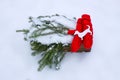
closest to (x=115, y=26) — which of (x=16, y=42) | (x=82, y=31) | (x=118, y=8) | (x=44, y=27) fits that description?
(x=118, y=8)

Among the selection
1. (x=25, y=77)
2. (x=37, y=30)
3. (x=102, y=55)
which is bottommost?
(x=25, y=77)

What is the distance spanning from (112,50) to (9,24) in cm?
150

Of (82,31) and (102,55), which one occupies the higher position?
(82,31)

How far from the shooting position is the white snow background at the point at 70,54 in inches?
130

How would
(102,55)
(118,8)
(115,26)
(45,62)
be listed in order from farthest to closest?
1. (118,8)
2. (115,26)
3. (102,55)
4. (45,62)

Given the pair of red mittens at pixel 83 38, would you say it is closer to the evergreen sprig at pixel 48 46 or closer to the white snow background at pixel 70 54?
the evergreen sprig at pixel 48 46

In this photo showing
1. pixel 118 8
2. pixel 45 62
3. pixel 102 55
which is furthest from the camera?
pixel 118 8

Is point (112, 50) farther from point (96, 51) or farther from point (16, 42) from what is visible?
point (16, 42)

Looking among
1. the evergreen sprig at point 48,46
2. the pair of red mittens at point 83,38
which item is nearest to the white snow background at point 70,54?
the evergreen sprig at point 48,46

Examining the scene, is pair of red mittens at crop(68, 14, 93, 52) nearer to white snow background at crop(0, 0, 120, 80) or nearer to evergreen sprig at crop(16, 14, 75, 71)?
evergreen sprig at crop(16, 14, 75, 71)

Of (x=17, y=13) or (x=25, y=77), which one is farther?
(x=17, y=13)

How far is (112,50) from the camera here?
3.55m

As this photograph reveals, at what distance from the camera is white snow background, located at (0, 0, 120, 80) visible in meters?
3.31

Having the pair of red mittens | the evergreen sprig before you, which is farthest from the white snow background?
the pair of red mittens
